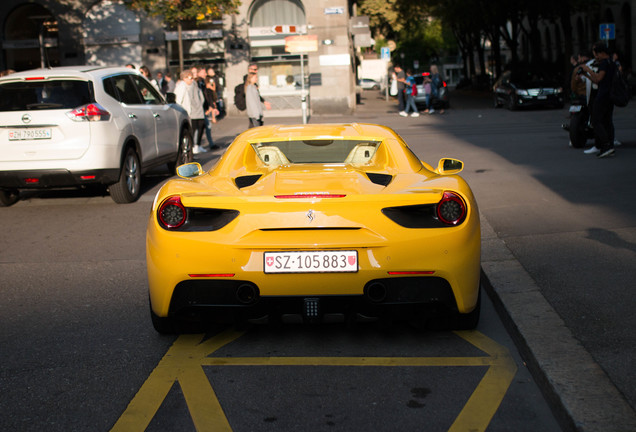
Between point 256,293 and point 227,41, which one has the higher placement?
point 227,41

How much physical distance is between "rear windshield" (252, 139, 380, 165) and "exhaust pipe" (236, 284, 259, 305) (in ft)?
5.35

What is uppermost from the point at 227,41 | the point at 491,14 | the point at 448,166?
the point at 491,14

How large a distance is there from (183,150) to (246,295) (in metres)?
10.7

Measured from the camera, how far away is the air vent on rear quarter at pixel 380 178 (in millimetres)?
5039

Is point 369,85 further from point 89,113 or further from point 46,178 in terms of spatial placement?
point 46,178

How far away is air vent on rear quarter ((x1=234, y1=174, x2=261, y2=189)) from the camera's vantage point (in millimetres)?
5176

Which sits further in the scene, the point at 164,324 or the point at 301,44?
the point at 301,44

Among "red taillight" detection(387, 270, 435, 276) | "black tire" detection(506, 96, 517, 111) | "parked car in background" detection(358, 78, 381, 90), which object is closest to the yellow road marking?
"red taillight" detection(387, 270, 435, 276)

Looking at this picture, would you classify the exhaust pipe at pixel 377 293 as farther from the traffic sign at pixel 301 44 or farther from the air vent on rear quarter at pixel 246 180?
the traffic sign at pixel 301 44

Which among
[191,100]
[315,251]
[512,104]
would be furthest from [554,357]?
[512,104]

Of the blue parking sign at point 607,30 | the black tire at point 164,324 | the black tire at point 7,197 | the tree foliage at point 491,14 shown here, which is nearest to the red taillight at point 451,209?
the black tire at point 164,324

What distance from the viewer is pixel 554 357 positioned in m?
4.32

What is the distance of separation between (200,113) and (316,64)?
20.4 m

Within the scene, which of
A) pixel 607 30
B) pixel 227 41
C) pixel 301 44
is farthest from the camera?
pixel 227 41
